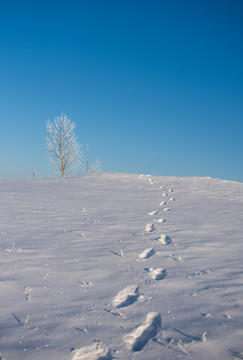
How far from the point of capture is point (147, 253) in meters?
4.32

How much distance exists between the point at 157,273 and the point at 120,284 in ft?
1.92

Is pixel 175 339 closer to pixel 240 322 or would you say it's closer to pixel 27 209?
pixel 240 322

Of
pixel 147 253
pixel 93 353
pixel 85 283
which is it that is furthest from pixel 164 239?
pixel 93 353

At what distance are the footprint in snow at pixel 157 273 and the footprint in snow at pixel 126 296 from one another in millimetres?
372

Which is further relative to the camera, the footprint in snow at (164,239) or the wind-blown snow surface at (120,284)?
the footprint in snow at (164,239)

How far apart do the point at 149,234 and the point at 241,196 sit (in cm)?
614

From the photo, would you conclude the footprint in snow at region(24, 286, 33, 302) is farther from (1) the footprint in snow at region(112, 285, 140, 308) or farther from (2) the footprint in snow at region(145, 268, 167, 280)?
(2) the footprint in snow at region(145, 268, 167, 280)

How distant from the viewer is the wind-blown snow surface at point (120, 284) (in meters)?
2.18

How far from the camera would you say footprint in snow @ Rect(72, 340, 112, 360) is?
2.06 metres

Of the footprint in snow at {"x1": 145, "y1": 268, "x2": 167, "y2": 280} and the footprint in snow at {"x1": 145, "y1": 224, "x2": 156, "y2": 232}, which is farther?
the footprint in snow at {"x1": 145, "y1": 224, "x2": 156, "y2": 232}

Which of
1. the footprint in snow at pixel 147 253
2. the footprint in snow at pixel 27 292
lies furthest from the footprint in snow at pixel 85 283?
the footprint in snow at pixel 147 253

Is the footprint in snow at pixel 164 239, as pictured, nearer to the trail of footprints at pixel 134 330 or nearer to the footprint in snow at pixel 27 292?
the trail of footprints at pixel 134 330

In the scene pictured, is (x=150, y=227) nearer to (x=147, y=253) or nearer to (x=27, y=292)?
(x=147, y=253)

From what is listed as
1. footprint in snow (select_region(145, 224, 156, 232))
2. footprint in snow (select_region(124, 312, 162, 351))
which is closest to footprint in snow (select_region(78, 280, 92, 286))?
footprint in snow (select_region(124, 312, 162, 351))
